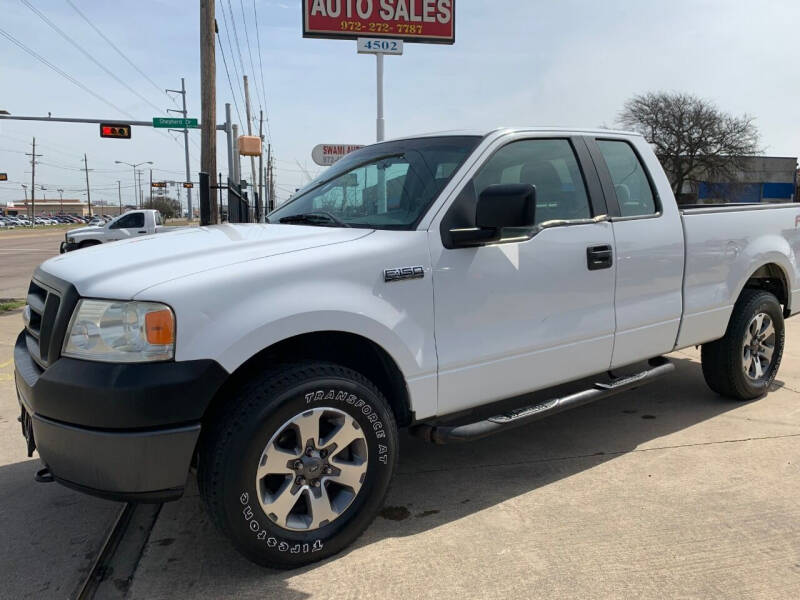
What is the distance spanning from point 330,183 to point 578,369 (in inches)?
70.7

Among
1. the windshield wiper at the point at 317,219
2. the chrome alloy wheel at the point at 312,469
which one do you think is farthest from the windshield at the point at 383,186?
the chrome alloy wheel at the point at 312,469

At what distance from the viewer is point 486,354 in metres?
3.16

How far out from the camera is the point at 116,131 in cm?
2642

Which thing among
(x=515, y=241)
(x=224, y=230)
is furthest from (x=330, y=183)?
(x=515, y=241)

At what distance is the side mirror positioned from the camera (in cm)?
288

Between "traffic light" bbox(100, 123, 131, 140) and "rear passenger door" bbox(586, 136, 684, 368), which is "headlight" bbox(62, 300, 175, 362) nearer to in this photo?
"rear passenger door" bbox(586, 136, 684, 368)

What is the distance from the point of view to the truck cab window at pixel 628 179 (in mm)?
3949

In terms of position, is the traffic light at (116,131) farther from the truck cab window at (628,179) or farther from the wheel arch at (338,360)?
the wheel arch at (338,360)

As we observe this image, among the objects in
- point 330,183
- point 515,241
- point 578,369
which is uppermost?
point 330,183

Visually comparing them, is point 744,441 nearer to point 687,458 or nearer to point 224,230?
point 687,458

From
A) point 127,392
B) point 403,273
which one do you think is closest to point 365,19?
point 403,273

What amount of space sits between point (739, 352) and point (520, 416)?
7.51 ft

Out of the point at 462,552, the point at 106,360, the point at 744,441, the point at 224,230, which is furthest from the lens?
the point at 744,441

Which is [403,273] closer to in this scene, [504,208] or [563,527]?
[504,208]
